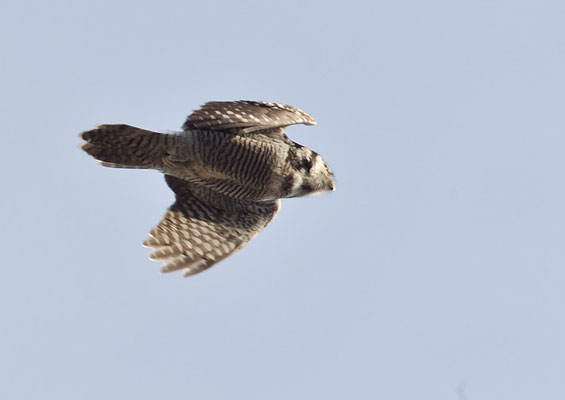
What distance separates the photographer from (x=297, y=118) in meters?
14.1

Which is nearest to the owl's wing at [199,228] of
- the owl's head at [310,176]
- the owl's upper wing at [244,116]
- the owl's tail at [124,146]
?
the owl's head at [310,176]

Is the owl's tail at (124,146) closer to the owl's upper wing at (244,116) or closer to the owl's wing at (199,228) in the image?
the owl's upper wing at (244,116)

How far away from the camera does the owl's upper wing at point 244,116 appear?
44.7 feet

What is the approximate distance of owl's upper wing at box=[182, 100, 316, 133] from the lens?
44.7 ft

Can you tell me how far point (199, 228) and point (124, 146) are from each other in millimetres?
1569

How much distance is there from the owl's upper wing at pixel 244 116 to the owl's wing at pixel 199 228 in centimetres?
128

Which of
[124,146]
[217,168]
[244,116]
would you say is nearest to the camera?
[244,116]

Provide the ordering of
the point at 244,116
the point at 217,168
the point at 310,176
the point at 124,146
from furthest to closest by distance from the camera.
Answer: the point at 310,176 < the point at 217,168 < the point at 124,146 < the point at 244,116

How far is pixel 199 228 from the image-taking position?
14641mm

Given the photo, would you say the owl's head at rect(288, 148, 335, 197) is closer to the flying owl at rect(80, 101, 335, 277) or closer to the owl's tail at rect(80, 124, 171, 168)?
the flying owl at rect(80, 101, 335, 277)

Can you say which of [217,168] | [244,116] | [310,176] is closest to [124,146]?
[217,168]

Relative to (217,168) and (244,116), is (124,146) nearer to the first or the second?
(217,168)

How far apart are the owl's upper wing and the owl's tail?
0.44m

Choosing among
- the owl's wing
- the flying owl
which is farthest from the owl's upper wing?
the owl's wing
